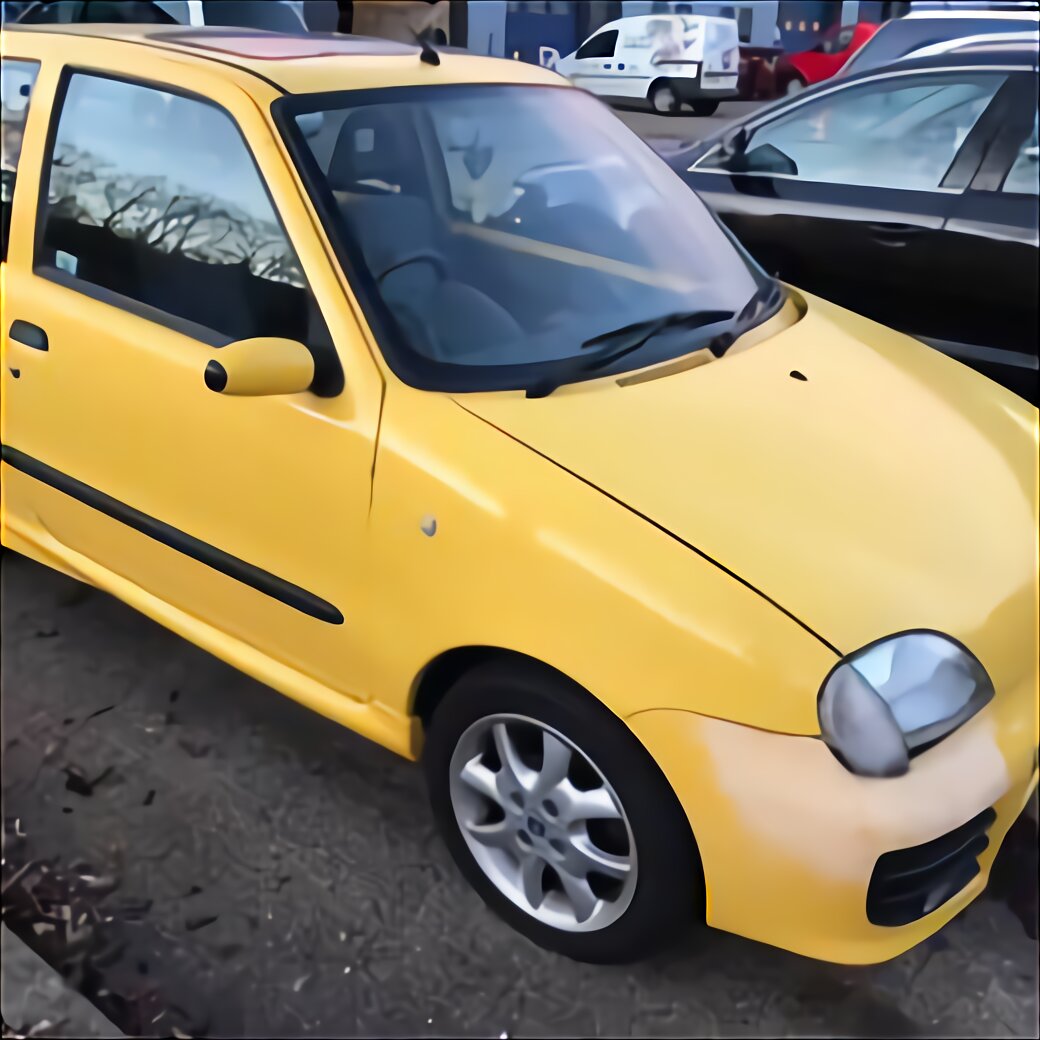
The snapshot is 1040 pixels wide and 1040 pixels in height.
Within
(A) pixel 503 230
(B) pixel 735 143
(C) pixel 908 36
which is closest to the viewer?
(A) pixel 503 230

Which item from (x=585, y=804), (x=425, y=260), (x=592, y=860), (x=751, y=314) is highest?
(x=425, y=260)

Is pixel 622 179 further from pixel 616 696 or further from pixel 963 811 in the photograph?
pixel 963 811

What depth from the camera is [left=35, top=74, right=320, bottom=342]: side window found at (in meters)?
1.78

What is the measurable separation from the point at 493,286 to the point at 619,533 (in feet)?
2.06

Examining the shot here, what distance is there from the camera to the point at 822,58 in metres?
2.21

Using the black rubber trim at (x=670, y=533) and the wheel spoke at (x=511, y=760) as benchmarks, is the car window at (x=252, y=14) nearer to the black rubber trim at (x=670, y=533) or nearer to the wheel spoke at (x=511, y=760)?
the black rubber trim at (x=670, y=533)

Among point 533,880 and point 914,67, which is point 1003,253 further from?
point 533,880

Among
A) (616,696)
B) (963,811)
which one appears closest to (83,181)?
(616,696)

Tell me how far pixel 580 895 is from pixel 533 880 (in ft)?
0.34

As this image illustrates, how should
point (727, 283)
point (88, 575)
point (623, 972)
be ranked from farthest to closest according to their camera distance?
point (88, 575)
point (727, 283)
point (623, 972)

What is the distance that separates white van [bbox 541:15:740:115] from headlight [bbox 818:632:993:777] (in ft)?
4.30

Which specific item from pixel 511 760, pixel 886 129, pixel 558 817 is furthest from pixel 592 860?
pixel 886 129

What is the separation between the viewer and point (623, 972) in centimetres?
173

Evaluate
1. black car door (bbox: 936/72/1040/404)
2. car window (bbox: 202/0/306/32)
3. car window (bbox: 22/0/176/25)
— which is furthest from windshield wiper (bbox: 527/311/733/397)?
car window (bbox: 22/0/176/25)
